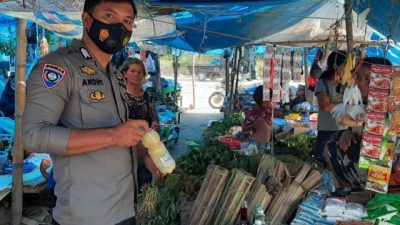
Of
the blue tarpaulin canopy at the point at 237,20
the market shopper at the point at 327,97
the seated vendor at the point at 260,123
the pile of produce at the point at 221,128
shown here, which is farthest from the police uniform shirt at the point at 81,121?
the pile of produce at the point at 221,128

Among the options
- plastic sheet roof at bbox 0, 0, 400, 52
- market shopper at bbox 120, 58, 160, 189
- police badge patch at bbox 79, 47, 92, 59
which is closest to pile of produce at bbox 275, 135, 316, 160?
plastic sheet roof at bbox 0, 0, 400, 52

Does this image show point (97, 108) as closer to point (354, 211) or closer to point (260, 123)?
point (354, 211)

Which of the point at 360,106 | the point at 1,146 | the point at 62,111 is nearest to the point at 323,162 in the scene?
the point at 360,106

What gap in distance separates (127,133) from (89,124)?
0.23 metres

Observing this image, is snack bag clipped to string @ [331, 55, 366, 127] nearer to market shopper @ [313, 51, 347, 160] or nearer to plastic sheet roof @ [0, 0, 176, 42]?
market shopper @ [313, 51, 347, 160]

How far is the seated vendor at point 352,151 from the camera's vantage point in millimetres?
3139

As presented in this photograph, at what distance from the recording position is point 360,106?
2904 mm

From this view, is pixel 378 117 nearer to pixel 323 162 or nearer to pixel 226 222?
pixel 323 162

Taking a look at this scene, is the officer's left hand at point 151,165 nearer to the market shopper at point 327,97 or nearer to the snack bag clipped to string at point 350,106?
the snack bag clipped to string at point 350,106

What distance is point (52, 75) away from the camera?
1.56 meters

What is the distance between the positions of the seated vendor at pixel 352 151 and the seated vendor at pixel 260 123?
102 inches

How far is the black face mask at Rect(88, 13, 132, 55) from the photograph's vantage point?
1725 millimetres

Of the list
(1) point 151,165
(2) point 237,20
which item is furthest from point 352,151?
(2) point 237,20

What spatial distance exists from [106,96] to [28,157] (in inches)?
180
